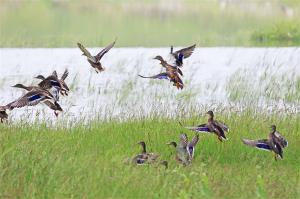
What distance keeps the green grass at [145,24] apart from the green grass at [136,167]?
1787cm

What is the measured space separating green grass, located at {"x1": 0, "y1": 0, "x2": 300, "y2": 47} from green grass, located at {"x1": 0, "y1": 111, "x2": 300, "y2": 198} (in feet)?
58.6

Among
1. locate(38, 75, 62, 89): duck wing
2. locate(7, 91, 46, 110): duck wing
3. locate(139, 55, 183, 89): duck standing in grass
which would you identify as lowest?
locate(7, 91, 46, 110): duck wing

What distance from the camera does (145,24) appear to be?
4172 cm

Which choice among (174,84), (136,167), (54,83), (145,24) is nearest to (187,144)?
(136,167)

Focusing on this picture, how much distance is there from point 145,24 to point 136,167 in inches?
1273

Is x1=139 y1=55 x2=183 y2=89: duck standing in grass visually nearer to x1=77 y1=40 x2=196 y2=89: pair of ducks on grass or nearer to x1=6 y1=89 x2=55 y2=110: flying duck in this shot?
x1=77 y1=40 x2=196 y2=89: pair of ducks on grass

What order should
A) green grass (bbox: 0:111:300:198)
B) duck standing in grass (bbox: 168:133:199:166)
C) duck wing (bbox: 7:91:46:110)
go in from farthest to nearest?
1. duck standing in grass (bbox: 168:133:199:166)
2. duck wing (bbox: 7:91:46:110)
3. green grass (bbox: 0:111:300:198)

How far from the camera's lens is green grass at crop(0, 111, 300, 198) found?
28.6 feet

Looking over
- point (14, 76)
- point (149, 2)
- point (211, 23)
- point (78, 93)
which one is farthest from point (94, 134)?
point (149, 2)

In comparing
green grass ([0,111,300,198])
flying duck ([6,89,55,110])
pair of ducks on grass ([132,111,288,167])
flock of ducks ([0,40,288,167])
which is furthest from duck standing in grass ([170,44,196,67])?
flying duck ([6,89,55,110])

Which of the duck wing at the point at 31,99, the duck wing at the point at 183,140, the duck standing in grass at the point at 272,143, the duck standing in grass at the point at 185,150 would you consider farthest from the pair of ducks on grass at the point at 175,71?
the duck wing at the point at 31,99

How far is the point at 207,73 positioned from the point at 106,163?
15451mm

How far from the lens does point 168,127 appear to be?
1191 cm

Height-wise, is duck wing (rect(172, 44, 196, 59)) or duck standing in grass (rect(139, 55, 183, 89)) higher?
duck wing (rect(172, 44, 196, 59))
